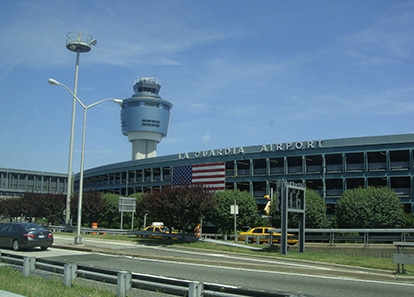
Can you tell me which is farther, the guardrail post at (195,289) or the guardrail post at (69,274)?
the guardrail post at (69,274)

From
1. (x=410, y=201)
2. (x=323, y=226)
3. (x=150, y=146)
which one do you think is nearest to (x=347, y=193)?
(x=323, y=226)

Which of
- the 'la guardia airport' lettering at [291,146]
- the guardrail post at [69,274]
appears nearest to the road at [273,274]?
the guardrail post at [69,274]

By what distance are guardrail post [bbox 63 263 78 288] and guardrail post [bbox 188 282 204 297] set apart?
411 cm

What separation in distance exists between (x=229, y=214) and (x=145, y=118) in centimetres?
8114

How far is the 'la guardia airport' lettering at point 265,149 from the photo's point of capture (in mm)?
64812

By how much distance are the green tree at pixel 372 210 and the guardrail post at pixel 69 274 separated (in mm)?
42981

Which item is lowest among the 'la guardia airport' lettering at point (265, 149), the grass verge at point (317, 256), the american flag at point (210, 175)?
the grass verge at point (317, 256)

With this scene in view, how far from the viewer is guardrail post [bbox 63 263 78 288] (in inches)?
469

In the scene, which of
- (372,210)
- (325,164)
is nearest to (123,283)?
(372,210)

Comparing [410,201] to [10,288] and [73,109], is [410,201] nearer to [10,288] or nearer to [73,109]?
[73,109]

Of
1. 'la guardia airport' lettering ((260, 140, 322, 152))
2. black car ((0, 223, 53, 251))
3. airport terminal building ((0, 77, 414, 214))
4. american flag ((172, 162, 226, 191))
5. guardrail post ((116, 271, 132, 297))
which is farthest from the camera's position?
'la guardia airport' lettering ((260, 140, 322, 152))

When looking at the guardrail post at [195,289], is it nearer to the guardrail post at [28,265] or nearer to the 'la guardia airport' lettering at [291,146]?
the guardrail post at [28,265]

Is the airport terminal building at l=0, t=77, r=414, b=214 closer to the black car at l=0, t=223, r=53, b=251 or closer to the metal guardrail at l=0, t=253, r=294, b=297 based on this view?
the black car at l=0, t=223, r=53, b=251

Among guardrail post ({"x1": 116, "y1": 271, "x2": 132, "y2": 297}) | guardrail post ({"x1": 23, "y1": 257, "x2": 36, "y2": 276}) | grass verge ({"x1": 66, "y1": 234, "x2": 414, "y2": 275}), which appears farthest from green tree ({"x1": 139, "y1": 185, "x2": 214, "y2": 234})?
guardrail post ({"x1": 116, "y1": 271, "x2": 132, "y2": 297})
